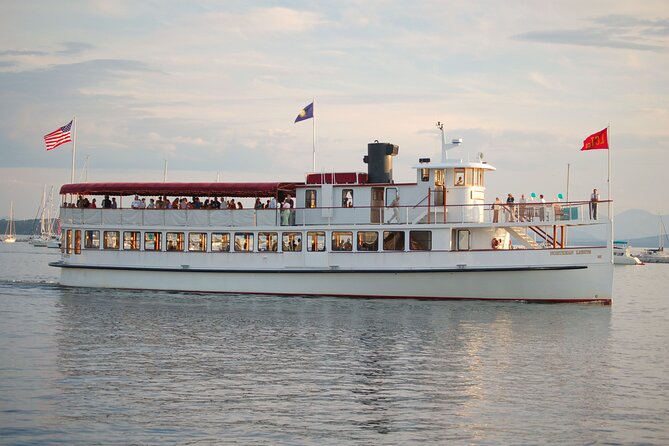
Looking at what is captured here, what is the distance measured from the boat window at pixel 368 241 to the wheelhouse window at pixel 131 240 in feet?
37.4

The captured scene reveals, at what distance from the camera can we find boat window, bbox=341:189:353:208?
139 feet

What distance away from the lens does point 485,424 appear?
59.8 feet

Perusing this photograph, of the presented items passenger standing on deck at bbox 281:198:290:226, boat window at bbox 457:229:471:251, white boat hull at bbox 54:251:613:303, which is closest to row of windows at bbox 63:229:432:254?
passenger standing on deck at bbox 281:198:290:226

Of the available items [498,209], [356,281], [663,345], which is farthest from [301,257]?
[663,345]

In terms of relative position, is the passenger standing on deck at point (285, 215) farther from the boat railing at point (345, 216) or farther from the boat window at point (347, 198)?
the boat window at point (347, 198)

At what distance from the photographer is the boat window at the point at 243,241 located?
42.3 metres

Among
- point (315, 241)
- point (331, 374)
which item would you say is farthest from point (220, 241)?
point (331, 374)

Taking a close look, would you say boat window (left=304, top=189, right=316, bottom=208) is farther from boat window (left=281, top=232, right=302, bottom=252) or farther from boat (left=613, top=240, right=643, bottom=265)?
boat (left=613, top=240, right=643, bottom=265)

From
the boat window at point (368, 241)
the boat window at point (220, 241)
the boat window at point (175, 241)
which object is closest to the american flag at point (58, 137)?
the boat window at point (175, 241)

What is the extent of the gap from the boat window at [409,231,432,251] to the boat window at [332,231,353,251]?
9.11 ft

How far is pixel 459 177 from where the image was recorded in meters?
41.1

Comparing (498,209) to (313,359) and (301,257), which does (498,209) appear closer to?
(301,257)

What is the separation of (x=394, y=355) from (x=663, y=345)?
10053 millimetres

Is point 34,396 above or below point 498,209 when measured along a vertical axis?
below
